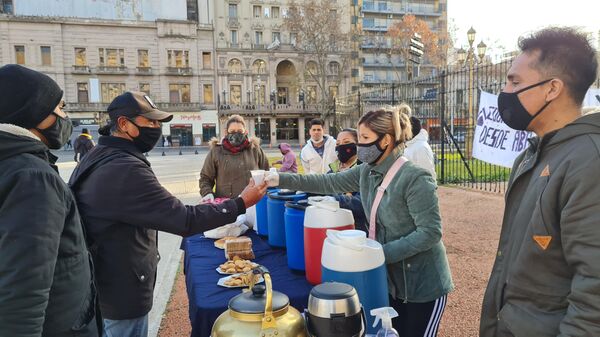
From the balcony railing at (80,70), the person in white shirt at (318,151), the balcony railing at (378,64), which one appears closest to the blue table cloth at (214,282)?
the person in white shirt at (318,151)

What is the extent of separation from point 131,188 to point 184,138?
149ft

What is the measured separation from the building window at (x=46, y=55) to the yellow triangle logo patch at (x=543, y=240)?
50.7m

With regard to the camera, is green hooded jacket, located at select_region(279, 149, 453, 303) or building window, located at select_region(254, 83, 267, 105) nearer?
green hooded jacket, located at select_region(279, 149, 453, 303)

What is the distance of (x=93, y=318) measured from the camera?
175 cm

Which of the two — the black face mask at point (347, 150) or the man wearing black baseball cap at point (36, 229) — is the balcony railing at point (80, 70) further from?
the man wearing black baseball cap at point (36, 229)

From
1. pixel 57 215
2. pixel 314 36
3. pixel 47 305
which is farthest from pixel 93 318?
pixel 314 36

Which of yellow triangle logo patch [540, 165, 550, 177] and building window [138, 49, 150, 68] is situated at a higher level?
building window [138, 49, 150, 68]

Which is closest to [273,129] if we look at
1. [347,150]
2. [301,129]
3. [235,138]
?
[301,129]

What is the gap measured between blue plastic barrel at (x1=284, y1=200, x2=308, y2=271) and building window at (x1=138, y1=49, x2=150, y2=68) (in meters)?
47.7

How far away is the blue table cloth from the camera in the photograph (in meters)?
1.94

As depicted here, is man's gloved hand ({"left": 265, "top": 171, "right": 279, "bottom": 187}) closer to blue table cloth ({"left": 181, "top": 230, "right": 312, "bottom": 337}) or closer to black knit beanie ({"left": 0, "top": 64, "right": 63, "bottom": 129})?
blue table cloth ({"left": 181, "top": 230, "right": 312, "bottom": 337})

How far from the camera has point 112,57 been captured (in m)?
44.7

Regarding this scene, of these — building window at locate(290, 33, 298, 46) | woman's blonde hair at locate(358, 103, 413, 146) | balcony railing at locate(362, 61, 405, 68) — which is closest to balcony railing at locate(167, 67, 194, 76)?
building window at locate(290, 33, 298, 46)

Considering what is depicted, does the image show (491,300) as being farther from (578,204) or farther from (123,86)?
(123,86)
